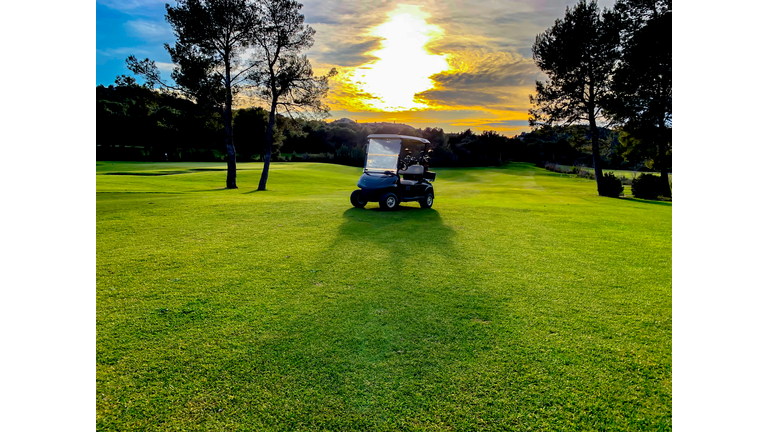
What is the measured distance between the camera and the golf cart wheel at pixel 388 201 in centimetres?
1141

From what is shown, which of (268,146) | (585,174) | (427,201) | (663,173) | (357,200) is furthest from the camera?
Result: (585,174)

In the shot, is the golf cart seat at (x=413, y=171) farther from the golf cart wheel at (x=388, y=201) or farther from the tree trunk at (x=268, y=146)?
the tree trunk at (x=268, y=146)

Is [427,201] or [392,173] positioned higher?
[392,173]

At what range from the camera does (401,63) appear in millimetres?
12062

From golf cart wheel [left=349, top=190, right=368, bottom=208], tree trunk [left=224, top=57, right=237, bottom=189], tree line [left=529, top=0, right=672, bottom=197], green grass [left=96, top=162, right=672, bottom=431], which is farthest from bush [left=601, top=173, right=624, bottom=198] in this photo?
tree trunk [left=224, top=57, right=237, bottom=189]

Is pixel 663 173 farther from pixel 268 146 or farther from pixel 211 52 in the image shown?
pixel 211 52

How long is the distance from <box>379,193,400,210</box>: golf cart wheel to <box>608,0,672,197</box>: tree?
60.1ft

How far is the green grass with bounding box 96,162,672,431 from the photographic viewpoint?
247 cm

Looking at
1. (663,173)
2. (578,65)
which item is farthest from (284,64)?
(663,173)

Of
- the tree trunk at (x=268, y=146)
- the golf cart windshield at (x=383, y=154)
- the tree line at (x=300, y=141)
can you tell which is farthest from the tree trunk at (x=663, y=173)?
the tree trunk at (x=268, y=146)

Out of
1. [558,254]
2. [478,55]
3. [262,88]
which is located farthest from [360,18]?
[262,88]

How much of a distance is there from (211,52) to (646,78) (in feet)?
81.6

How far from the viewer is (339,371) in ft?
9.39
